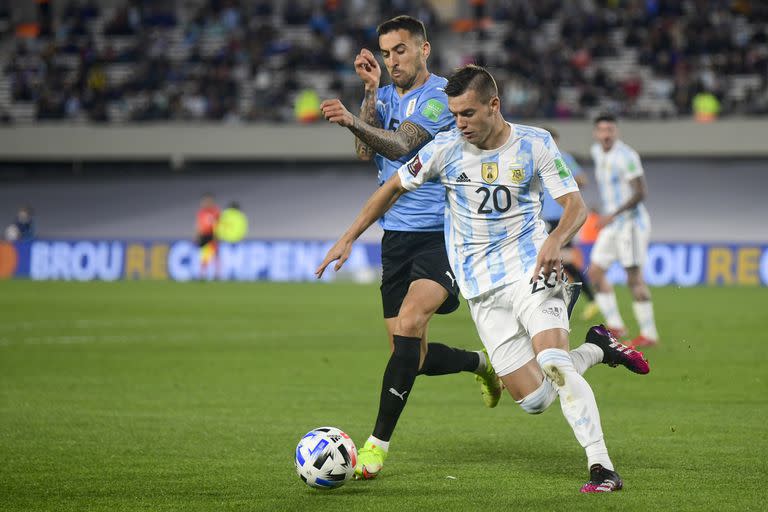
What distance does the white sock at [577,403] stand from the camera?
5.69m

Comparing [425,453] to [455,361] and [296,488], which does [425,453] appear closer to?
[455,361]

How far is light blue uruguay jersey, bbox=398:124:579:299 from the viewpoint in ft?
20.1

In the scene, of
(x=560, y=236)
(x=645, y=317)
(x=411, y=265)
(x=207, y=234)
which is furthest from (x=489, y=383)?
(x=207, y=234)

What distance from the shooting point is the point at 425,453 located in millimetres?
7023

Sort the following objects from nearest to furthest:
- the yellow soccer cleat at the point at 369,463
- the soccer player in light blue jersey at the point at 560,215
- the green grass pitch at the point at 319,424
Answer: the green grass pitch at the point at 319,424, the yellow soccer cleat at the point at 369,463, the soccer player in light blue jersey at the point at 560,215

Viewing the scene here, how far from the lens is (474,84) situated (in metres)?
6.00

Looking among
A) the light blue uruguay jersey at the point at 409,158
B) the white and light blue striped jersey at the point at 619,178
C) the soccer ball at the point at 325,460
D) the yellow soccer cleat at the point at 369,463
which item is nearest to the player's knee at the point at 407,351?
the yellow soccer cleat at the point at 369,463

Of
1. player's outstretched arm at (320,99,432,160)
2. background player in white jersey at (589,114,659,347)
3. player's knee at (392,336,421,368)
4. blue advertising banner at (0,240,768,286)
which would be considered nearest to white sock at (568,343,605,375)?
player's knee at (392,336,421,368)

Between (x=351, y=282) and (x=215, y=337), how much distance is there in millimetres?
14767

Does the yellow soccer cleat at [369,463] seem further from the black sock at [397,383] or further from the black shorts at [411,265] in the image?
the black shorts at [411,265]

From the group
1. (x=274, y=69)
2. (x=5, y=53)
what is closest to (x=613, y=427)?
(x=274, y=69)

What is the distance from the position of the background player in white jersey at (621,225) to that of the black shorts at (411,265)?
655cm

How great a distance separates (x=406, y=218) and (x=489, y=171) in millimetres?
1072

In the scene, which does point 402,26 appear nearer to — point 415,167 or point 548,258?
point 415,167
